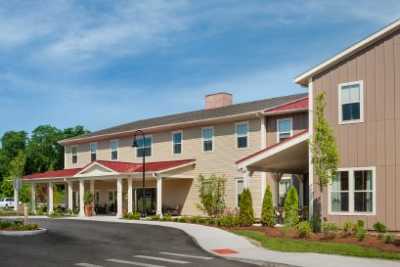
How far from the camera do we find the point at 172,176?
35594mm

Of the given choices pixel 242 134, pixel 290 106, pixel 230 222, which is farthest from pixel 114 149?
pixel 230 222

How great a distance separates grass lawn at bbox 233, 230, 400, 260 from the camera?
1593cm

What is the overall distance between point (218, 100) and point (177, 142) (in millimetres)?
5631

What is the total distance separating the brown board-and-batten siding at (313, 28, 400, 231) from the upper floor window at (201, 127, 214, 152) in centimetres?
1400

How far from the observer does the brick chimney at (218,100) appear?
42188mm

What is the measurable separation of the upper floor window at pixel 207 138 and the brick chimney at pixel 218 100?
19.4 feet

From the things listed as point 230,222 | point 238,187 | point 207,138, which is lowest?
point 230,222

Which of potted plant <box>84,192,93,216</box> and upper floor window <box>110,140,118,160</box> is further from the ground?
upper floor window <box>110,140,118,160</box>

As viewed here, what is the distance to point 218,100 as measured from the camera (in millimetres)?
42312

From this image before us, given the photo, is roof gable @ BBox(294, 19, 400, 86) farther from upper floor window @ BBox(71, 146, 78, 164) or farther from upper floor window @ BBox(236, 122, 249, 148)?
upper floor window @ BBox(71, 146, 78, 164)

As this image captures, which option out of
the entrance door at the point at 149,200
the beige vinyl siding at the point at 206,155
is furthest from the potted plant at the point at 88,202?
the beige vinyl siding at the point at 206,155

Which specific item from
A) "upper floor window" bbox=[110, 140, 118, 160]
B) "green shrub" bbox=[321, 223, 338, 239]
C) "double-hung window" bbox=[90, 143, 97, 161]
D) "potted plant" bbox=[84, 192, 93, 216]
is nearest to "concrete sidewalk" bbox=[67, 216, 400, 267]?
"green shrub" bbox=[321, 223, 338, 239]

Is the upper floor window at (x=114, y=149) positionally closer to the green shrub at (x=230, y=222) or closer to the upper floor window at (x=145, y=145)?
the upper floor window at (x=145, y=145)

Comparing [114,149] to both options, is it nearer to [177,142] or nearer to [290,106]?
[177,142]
